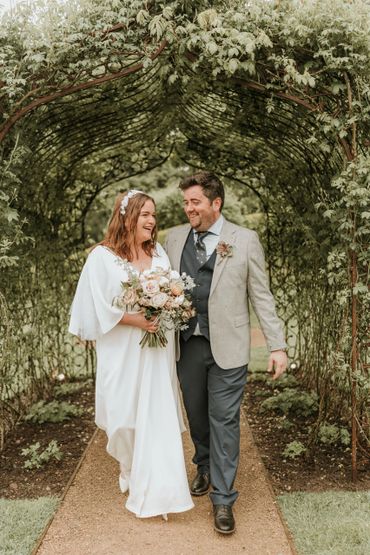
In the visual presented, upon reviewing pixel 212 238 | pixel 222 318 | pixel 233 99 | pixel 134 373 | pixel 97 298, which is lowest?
pixel 134 373

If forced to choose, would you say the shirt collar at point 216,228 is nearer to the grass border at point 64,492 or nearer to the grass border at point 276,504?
the grass border at point 276,504

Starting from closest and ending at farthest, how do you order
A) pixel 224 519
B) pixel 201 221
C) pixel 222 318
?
pixel 224 519, pixel 222 318, pixel 201 221

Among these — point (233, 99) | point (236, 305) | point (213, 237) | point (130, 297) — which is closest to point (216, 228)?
point (213, 237)

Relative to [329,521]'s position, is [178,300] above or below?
above

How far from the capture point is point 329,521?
3371 millimetres

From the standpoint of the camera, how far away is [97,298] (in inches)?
136

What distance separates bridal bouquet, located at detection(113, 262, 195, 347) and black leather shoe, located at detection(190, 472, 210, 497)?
111 centimetres

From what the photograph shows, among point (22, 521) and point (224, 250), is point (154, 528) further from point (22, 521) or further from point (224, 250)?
point (224, 250)

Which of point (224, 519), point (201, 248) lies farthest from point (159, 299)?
point (224, 519)

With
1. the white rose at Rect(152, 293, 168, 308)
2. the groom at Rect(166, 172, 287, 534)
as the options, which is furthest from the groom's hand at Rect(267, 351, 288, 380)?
the white rose at Rect(152, 293, 168, 308)

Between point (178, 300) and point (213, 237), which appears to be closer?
point (178, 300)

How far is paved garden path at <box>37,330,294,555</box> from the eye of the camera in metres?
3.15

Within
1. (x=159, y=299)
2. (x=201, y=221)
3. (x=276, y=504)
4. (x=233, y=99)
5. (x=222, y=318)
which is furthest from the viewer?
(x=233, y=99)

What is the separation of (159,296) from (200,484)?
148 cm
